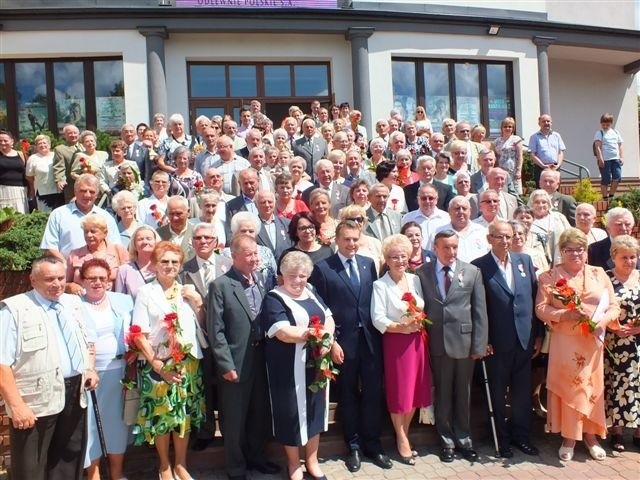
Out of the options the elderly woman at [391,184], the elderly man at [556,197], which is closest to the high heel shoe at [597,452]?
the elderly man at [556,197]

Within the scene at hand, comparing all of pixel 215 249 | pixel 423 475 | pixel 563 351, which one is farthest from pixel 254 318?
pixel 563 351

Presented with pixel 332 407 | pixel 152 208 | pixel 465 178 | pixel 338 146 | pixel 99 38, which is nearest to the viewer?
pixel 332 407

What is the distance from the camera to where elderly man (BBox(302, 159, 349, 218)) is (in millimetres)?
7242

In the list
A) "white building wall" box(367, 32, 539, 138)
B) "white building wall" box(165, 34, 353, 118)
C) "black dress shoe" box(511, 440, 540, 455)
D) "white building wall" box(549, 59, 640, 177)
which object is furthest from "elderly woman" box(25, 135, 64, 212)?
"white building wall" box(549, 59, 640, 177)

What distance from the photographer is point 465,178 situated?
6.96m

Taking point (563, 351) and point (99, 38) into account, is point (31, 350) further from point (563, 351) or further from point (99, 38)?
point (99, 38)

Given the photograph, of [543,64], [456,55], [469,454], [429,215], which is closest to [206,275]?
[429,215]

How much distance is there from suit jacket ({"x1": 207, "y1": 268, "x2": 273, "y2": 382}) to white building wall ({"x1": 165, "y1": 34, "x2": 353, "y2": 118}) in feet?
38.5

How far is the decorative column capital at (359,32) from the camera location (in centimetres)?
1548

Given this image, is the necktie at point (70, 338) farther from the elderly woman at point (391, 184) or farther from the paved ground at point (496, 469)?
the elderly woman at point (391, 184)

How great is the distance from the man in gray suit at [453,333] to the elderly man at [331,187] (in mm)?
2196

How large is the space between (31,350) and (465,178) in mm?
5039

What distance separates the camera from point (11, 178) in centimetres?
904

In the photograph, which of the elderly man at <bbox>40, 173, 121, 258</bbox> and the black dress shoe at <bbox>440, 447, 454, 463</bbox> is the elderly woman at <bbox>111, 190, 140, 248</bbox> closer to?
the elderly man at <bbox>40, 173, 121, 258</bbox>
